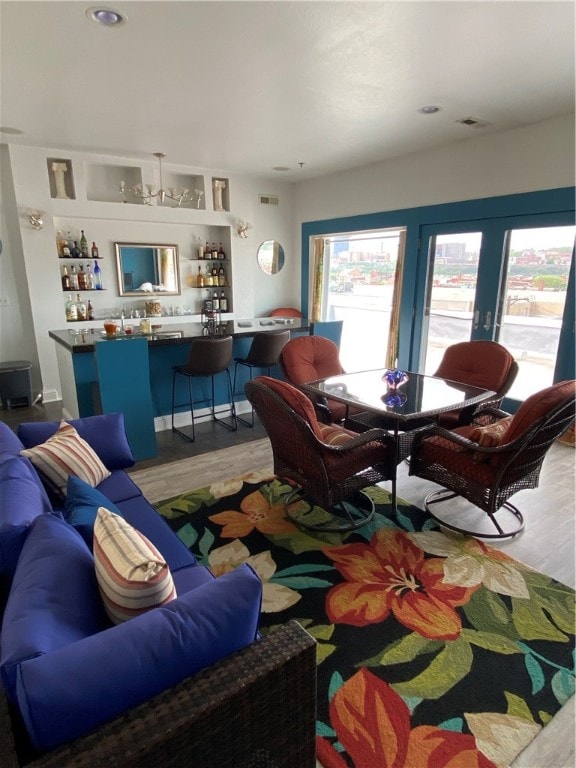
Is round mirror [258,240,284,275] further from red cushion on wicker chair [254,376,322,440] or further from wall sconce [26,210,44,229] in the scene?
red cushion on wicker chair [254,376,322,440]

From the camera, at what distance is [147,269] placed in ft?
19.8

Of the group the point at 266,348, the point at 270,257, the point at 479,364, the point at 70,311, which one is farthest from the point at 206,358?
the point at 270,257

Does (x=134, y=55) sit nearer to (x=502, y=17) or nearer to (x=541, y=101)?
(x=502, y=17)

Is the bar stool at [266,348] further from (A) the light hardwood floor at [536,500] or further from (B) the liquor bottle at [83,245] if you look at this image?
(B) the liquor bottle at [83,245]

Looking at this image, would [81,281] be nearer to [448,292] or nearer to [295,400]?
[295,400]

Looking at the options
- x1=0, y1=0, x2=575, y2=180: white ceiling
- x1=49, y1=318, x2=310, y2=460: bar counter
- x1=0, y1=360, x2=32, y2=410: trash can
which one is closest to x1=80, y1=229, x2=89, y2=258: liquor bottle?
x1=0, y1=0, x2=575, y2=180: white ceiling

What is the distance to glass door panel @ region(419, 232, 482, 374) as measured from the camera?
15.8ft

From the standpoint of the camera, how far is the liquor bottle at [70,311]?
545cm

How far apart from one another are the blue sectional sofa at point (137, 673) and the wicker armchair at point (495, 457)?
1.65 m

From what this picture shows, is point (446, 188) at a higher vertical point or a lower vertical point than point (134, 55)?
lower

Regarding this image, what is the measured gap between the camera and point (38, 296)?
16.7 ft

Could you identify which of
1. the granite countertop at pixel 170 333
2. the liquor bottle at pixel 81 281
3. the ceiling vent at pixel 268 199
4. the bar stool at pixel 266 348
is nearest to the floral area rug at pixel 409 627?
the granite countertop at pixel 170 333

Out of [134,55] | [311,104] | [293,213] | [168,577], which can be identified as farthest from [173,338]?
[293,213]

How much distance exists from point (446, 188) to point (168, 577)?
16.2 feet
